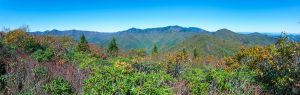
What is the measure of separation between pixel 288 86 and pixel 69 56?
26979mm

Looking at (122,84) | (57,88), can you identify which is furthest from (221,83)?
(57,88)

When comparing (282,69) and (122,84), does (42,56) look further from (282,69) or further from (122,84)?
(282,69)

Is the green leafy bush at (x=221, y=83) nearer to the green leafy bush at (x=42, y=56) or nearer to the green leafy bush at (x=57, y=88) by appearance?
the green leafy bush at (x=57, y=88)

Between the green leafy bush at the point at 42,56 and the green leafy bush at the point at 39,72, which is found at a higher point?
the green leafy bush at the point at 39,72

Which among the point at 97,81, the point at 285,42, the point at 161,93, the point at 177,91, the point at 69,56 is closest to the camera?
the point at 161,93

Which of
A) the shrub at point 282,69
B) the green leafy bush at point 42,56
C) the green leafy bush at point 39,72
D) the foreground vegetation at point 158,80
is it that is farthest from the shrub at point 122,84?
the green leafy bush at point 42,56

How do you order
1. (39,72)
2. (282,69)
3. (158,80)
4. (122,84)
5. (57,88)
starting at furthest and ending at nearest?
1. (282,69)
2. (39,72)
3. (57,88)
4. (158,80)
5. (122,84)

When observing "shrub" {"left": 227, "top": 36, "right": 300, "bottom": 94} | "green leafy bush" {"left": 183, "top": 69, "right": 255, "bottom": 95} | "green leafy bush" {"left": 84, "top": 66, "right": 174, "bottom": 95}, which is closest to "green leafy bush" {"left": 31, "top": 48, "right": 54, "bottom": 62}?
"green leafy bush" {"left": 183, "top": 69, "right": 255, "bottom": 95}

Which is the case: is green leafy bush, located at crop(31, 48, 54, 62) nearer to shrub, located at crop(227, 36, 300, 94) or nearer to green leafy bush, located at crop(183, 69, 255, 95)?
green leafy bush, located at crop(183, 69, 255, 95)

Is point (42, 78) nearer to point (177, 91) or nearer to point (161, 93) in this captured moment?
point (177, 91)

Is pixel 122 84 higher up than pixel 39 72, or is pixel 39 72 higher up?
pixel 122 84

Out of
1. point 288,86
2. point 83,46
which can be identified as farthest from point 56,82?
point 83,46

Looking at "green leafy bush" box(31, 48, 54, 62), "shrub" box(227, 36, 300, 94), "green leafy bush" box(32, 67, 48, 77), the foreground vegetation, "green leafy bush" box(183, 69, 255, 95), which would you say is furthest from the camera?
"green leafy bush" box(31, 48, 54, 62)

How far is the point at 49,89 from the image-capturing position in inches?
720
